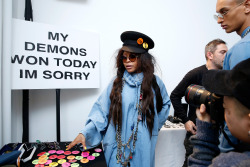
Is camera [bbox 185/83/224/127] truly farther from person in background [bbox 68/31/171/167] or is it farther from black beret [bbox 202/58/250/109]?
person in background [bbox 68/31/171/167]

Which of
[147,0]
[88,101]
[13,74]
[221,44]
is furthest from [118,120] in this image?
[147,0]

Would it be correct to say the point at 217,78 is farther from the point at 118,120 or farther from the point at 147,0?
the point at 147,0

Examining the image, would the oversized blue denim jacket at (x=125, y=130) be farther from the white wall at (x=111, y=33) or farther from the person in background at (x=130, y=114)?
the white wall at (x=111, y=33)

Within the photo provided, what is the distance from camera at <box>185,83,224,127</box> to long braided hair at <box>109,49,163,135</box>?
373 mm

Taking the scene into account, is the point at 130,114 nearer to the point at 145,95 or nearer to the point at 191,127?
the point at 145,95

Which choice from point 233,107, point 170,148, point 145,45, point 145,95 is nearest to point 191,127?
point 170,148

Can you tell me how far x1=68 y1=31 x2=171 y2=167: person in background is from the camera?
0.99 m

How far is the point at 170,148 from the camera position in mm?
1479

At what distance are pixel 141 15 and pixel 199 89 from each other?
4.44 ft

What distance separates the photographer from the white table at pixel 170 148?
144cm

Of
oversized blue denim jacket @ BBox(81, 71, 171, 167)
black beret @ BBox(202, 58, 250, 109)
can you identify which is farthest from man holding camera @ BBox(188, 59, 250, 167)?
oversized blue denim jacket @ BBox(81, 71, 171, 167)

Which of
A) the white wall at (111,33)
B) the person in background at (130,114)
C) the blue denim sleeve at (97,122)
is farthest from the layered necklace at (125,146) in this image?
the white wall at (111,33)

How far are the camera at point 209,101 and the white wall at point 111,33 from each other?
1.04m

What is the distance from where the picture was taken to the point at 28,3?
4.08 ft
